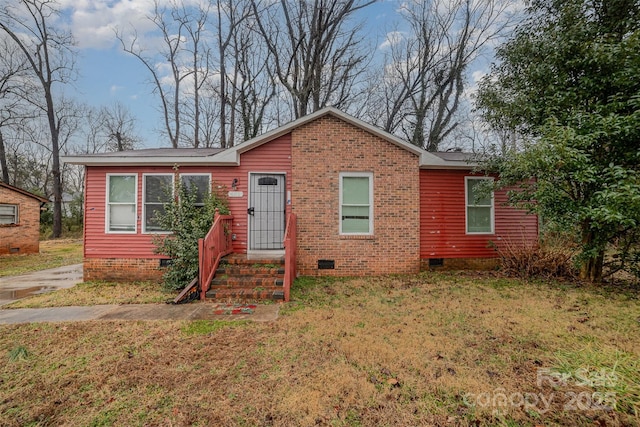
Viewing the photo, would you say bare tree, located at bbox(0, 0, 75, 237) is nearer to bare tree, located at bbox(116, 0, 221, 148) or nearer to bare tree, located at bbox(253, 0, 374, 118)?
bare tree, located at bbox(116, 0, 221, 148)

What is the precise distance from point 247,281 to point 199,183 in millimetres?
3296

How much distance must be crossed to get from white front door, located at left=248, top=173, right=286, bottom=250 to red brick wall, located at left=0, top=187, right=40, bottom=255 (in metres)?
13.3

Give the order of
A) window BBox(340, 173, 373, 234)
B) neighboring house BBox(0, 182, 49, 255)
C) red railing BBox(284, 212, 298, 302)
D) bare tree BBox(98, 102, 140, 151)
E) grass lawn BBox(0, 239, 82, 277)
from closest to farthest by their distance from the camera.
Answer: red railing BBox(284, 212, 298, 302), window BBox(340, 173, 373, 234), grass lawn BBox(0, 239, 82, 277), neighboring house BBox(0, 182, 49, 255), bare tree BBox(98, 102, 140, 151)

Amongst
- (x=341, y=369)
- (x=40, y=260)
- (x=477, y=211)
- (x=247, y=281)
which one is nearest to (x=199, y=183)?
(x=247, y=281)

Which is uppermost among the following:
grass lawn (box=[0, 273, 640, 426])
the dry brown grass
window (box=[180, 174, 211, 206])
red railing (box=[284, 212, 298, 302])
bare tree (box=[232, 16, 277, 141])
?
bare tree (box=[232, 16, 277, 141])

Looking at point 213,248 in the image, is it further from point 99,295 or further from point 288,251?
point 99,295

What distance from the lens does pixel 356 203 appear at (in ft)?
24.8

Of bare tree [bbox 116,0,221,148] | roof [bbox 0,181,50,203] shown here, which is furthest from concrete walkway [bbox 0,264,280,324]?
bare tree [bbox 116,0,221,148]

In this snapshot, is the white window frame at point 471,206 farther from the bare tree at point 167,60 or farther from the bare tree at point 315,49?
the bare tree at point 167,60

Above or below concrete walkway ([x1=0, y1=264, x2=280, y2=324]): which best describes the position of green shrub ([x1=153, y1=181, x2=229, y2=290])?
above

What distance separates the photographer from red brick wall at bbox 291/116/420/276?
7367 mm

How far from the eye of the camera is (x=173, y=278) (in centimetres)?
622

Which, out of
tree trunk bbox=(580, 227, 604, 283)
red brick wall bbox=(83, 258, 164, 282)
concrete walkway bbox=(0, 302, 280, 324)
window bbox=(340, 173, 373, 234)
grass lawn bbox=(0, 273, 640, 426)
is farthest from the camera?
window bbox=(340, 173, 373, 234)

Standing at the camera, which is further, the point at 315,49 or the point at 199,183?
the point at 315,49
